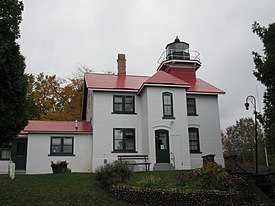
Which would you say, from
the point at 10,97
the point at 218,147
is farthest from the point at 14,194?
the point at 218,147

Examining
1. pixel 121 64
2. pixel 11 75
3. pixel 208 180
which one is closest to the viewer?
pixel 11 75

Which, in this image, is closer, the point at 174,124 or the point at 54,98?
the point at 174,124

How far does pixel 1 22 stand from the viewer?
1302cm

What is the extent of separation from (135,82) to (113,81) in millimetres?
1770

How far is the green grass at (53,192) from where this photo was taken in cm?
1274

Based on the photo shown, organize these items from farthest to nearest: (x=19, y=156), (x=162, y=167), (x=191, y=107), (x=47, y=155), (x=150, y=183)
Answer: (x=191, y=107) → (x=19, y=156) → (x=47, y=155) → (x=162, y=167) → (x=150, y=183)

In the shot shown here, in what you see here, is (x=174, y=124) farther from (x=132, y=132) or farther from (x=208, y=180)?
(x=208, y=180)

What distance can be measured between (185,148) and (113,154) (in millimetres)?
5014

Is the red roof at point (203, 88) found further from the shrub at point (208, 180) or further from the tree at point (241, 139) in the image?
the tree at point (241, 139)

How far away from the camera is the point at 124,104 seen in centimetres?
2455

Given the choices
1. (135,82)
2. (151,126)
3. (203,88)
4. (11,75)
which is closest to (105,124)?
(151,126)

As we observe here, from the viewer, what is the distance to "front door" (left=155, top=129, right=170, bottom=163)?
22422 millimetres

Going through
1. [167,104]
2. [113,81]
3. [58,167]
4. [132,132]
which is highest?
[113,81]

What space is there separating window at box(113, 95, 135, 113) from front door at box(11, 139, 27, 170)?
6.97 metres
